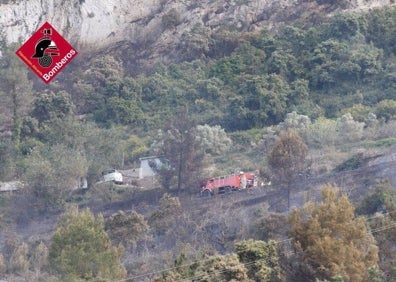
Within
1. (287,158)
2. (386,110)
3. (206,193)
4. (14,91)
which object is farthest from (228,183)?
(14,91)

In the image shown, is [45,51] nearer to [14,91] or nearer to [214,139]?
[14,91]

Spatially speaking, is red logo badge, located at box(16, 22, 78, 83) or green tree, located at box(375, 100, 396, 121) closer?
red logo badge, located at box(16, 22, 78, 83)

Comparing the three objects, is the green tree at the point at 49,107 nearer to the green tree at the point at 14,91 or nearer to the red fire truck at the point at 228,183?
the green tree at the point at 14,91

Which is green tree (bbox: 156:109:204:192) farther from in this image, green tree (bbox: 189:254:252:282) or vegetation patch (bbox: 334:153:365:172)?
green tree (bbox: 189:254:252:282)

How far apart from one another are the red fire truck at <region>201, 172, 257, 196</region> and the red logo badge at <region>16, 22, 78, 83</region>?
8390mm

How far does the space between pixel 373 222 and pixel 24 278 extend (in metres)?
11.5

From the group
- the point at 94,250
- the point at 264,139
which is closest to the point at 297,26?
the point at 264,139

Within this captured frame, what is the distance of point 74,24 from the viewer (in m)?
62.3

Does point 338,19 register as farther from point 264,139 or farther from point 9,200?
point 9,200

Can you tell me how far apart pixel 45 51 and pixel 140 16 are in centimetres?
1690

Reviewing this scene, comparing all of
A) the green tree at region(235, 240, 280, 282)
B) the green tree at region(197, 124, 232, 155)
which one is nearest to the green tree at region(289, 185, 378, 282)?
the green tree at region(235, 240, 280, 282)

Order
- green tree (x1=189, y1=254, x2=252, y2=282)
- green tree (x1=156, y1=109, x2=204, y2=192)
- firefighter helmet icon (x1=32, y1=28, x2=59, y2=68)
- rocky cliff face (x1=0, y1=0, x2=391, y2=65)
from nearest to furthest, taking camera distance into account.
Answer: green tree (x1=189, y1=254, x2=252, y2=282) < firefighter helmet icon (x1=32, y1=28, x2=59, y2=68) < green tree (x1=156, y1=109, x2=204, y2=192) < rocky cliff face (x1=0, y1=0, x2=391, y2=65)

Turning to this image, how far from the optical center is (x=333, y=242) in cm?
3147

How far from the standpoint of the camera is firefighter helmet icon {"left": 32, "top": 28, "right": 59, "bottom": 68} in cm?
4725
